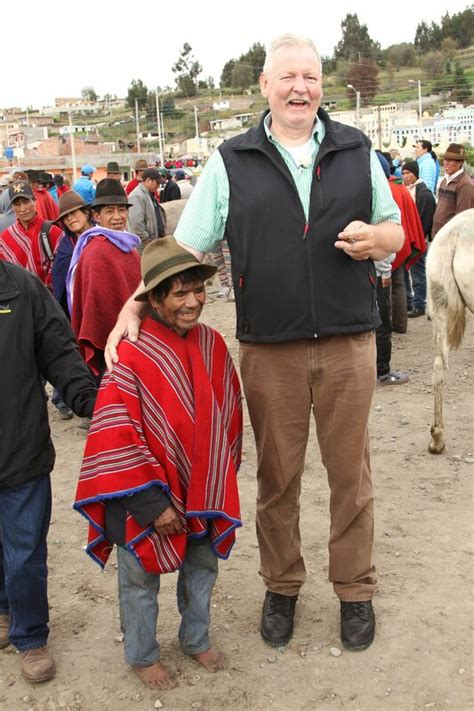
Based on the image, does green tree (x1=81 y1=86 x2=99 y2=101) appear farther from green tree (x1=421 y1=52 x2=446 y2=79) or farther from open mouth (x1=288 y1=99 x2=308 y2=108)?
open mouth (x1=288 y1=99 x2=308 y2=108)

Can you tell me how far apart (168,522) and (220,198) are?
1.27 meters

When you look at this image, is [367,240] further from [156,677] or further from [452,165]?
[452,165]

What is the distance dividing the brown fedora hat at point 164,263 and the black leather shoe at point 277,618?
1501mm

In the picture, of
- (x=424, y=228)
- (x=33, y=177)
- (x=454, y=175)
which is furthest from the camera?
(x=33, y=177)

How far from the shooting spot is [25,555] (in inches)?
122

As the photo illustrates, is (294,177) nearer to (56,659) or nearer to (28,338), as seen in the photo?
(28,338)

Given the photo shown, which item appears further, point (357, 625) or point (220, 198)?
point (357, 625)

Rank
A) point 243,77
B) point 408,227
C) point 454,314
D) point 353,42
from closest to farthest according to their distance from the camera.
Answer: point 454,314 < point 408,227 < point 353,42 < point 243,77

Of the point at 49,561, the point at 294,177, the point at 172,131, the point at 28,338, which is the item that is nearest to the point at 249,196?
the point at 294,177

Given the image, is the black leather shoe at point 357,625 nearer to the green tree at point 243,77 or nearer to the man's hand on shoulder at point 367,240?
the man's hand on shoulder at point 367,240

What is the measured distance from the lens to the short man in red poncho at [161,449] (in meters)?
2.72

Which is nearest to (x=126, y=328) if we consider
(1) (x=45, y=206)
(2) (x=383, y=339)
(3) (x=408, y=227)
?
(2) (x=383, y=339)

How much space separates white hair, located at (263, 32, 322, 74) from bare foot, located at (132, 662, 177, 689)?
2.42 metres

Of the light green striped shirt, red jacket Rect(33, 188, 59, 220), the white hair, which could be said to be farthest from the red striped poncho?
red jacket Rect(33, 188, 59, 220)
